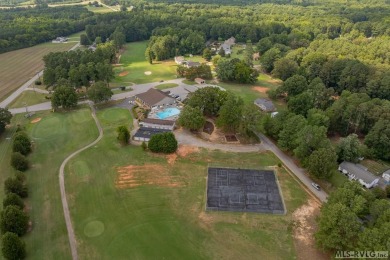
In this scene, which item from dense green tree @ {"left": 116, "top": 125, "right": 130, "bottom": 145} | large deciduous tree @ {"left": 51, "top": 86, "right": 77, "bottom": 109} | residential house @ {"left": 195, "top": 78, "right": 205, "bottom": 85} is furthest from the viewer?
residential house @ {"left": 195, "top": 78, "right": 205, "bottom": 85}

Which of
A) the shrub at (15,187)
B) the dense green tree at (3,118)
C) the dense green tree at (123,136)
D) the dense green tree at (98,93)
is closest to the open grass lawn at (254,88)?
the dense green tree at (98,93)

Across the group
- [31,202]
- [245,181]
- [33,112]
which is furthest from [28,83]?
[245,181]

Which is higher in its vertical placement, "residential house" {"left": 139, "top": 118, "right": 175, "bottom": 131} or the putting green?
"residential house" {"left": 139, "top": 118, "right": 175, "bottom": 131}

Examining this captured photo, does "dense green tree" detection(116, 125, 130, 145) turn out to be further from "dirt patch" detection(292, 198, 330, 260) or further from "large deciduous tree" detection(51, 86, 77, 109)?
"dirt patch" detection(292, 198, 330, 260)

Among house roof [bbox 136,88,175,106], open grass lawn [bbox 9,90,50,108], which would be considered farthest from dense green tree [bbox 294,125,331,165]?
open grass lawn [bbox 9,90,50,108]

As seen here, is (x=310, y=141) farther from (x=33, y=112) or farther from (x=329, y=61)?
(x=33, y=112)
